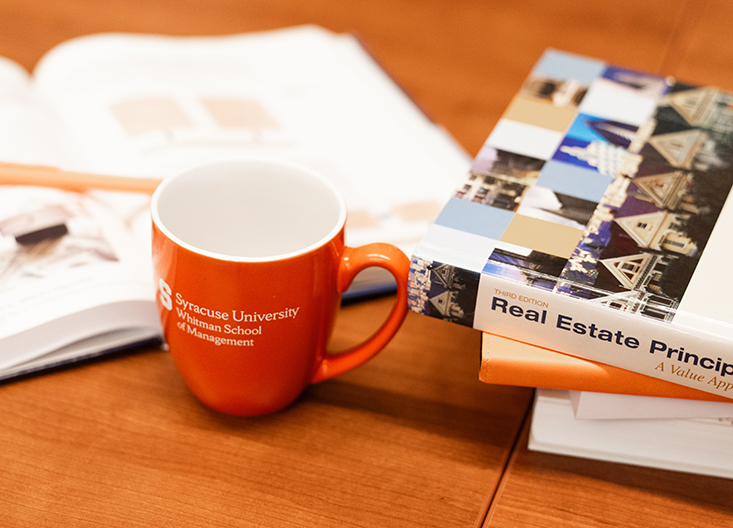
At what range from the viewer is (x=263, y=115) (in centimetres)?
71

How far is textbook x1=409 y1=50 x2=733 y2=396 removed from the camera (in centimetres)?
38

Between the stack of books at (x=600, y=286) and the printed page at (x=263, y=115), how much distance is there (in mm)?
139

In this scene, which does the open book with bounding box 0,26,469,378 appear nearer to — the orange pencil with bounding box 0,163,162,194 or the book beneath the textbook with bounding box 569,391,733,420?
the orange pencil with bounding box 0,163,162,194

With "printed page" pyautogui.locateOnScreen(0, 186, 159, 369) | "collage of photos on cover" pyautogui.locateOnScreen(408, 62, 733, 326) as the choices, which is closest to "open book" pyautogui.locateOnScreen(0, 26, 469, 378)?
"printed page" pyautogui.locateOnScreen(0, 186, 159, 369)

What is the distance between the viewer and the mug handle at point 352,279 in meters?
0.42

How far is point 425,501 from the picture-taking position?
0.42m

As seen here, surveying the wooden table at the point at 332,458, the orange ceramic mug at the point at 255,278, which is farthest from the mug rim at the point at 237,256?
the wooden table at the point at 332,458

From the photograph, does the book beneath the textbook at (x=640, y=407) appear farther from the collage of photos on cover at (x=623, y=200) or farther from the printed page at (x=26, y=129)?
the printed page at (x=26, y=129)

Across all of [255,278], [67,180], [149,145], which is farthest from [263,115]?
[255,278]

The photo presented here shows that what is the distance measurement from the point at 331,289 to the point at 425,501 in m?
0.14

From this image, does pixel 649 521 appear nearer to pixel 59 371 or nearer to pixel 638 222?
pixel 638 222

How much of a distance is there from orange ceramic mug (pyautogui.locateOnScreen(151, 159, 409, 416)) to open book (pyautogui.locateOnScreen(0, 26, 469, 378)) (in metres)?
0.07

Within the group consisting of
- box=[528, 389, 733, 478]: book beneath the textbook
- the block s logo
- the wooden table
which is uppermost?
the block s logo

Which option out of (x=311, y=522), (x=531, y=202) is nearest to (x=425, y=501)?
(x=311, y=522)
